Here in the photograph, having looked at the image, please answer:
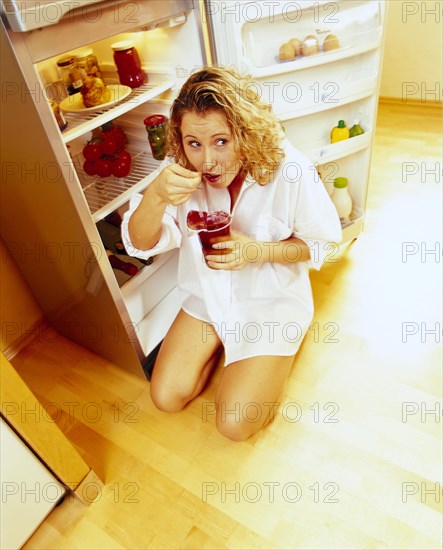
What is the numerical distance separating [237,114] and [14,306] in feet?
3.95

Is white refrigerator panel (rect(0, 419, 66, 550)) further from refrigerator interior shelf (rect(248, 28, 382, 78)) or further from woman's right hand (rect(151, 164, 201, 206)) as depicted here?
refrigerator interior shelf (rect(248, 28, 382, 78))

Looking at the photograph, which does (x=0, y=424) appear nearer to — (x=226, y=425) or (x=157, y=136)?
(x=226, y=425)

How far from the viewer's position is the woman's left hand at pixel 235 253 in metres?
1.09

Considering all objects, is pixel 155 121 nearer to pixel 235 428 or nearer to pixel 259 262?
pixel 259 262

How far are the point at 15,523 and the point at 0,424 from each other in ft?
1.02

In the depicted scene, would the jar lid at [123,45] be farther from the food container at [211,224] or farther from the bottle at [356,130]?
the bottle at [356,130]

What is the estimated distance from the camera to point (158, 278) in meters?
1.62

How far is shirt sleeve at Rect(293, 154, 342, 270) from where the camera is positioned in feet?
3.80

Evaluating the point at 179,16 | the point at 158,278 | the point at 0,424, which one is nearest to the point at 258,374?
the point at 158,278

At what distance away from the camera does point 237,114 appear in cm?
95

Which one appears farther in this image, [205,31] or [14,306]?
[14,306]

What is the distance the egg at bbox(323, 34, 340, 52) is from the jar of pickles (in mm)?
559

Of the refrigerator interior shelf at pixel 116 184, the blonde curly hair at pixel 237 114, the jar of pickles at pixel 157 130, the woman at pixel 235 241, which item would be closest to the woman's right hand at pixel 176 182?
the woman at pixel 235 241

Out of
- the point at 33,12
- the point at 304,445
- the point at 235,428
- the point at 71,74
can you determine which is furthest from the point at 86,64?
the point at 304,445
